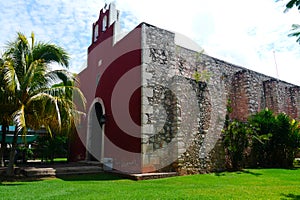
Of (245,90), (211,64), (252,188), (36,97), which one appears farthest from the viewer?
(245,90)

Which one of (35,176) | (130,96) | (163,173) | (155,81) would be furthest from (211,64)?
(35,176)

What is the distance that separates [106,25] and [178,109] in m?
6.15

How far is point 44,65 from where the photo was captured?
876 centimetres

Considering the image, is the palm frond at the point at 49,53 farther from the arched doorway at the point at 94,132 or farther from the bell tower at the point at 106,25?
the arched doorway at the point at 94,132

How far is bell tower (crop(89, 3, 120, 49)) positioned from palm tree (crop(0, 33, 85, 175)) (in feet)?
10.2

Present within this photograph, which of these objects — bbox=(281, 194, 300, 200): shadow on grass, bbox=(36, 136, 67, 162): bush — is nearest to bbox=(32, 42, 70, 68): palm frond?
bbox=(36, 136, 67, 162): bush

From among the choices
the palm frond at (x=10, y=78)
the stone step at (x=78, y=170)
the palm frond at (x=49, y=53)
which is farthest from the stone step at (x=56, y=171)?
the palm frond at (x=49, y=53)

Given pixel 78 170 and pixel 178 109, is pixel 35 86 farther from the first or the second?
pixel 178 109

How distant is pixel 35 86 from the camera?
861 cm

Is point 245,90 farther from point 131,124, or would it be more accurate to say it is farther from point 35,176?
point 35,176

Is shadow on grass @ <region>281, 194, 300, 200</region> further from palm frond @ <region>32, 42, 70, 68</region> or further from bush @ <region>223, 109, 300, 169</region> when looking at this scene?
palm frond @ <region>32, 42, 70, 68</region>

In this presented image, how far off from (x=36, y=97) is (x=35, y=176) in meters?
2.66

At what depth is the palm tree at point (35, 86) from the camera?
25.8 ft

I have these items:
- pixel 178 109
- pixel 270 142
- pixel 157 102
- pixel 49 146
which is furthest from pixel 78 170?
pixel 270 142
